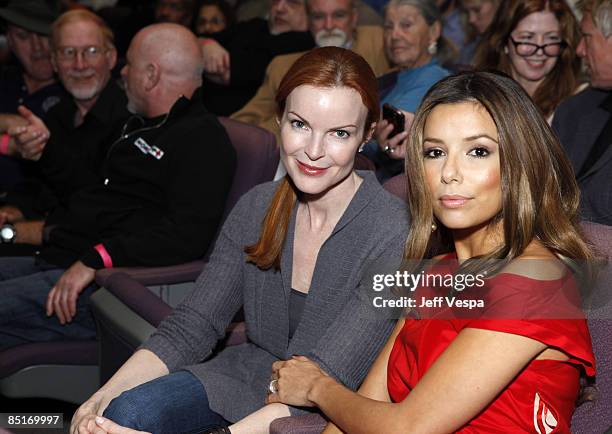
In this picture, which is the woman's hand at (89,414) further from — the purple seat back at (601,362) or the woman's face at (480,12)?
the woman's face at (480,12)

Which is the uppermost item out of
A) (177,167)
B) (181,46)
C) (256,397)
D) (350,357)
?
(181,46)

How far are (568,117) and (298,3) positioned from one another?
2.00m

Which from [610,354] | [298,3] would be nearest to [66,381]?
[610,354]

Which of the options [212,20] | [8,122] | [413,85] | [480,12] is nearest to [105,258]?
[413,85]

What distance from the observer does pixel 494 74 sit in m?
1.59

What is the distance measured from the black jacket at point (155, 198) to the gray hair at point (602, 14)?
3.94ft

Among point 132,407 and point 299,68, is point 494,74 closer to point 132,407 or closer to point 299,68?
point 299,68

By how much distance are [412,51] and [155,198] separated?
1.36 m

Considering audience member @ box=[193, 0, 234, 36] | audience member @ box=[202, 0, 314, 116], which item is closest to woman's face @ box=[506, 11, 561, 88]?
audience member @ box=[202, 0, 314, 116]

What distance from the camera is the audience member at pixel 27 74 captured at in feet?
13.6

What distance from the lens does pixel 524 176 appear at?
1.50 m

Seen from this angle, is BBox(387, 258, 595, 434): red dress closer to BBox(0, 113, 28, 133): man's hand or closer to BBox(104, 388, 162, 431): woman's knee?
BBox(104, 388, 162, 431): woman's knee

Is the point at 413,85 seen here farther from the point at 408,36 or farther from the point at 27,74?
the point at 27,74

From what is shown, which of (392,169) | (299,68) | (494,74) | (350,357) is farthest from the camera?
(392,169)
